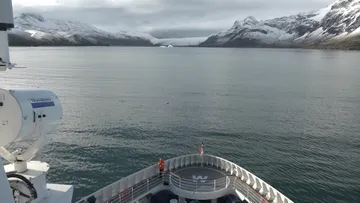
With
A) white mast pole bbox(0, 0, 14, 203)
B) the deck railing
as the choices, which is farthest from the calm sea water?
white mast pole bbox(0, 0, 14, 203)

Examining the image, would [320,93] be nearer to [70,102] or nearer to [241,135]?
[241,135]

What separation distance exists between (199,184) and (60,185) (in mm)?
10322

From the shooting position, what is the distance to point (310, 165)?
1463 inches

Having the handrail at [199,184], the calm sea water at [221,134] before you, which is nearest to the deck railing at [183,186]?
the handrail at [199,184]

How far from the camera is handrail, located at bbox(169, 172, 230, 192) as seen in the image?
21.9 meters

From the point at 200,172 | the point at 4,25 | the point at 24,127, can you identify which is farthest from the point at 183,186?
the point at 4,25

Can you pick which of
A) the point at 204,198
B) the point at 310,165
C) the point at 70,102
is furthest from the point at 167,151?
the point at 70,102

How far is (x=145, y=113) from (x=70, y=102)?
63.9 ft

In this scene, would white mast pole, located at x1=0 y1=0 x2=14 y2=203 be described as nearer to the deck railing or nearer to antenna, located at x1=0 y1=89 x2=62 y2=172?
antenna, located at x1=0 y1=89 x2=62 y2=172

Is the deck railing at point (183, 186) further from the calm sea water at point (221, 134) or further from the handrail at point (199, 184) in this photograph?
the calm sea water at point (221, 134)

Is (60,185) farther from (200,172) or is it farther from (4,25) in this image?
(200,172)

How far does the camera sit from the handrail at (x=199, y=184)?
21.9 meters

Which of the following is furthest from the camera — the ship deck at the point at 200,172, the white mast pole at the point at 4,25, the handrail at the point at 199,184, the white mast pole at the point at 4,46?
the ship deck at the point at 200,172

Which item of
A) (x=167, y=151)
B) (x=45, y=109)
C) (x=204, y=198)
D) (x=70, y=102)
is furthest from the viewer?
(x=70, y=102)
